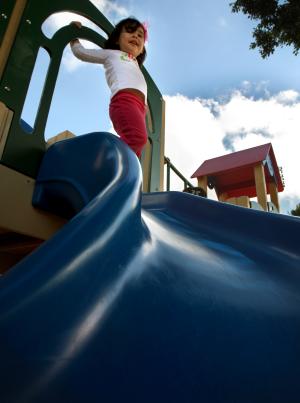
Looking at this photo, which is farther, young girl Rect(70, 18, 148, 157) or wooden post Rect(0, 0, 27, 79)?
young girl Rect(70, 18, 148, 157)

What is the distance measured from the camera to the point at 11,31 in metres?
0.91

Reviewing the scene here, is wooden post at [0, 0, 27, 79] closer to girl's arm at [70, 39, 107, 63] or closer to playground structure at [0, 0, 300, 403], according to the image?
girl's arm at [70, 39, 107, 63]

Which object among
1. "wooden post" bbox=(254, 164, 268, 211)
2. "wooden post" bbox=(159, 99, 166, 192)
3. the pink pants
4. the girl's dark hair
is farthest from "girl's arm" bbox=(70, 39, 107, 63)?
"wooden post" bbox=(254, 164, 268, 211)

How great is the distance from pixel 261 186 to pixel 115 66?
9.11 ft

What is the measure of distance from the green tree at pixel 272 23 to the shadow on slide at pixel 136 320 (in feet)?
15.4

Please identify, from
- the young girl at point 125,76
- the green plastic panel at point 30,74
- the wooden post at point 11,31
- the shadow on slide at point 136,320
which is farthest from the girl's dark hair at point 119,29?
the shadow on slide at point 136,320

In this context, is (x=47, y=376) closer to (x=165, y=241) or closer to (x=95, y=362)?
(x=95, y=362)

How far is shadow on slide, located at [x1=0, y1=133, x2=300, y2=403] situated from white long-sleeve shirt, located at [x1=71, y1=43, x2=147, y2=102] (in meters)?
0.89

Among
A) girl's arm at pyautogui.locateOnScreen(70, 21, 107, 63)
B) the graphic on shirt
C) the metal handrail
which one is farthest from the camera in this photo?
the metal handrail

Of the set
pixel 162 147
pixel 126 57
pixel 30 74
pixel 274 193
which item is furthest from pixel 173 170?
pixel 274 193

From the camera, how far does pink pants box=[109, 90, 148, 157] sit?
110 cm

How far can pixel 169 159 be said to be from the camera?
2533 millimetres

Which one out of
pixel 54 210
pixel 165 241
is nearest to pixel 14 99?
pixel 54 210

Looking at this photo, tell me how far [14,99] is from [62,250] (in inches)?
29.3
